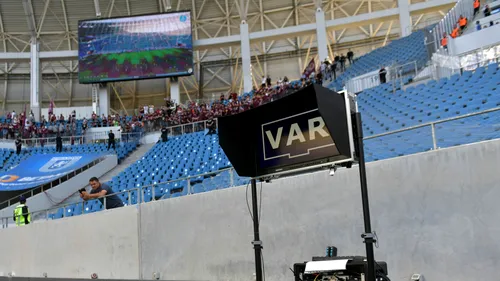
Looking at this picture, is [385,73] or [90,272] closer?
[90,272]

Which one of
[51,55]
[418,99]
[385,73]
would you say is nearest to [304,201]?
[418,99]

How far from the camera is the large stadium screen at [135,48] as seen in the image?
33.7 m

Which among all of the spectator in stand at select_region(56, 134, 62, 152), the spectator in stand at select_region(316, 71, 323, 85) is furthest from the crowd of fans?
the spectator in stand at select_region(56, 134, 62, 152)

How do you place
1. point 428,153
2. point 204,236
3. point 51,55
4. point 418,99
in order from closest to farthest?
point 428,153, point 204,236, point 418,99, point 51,55

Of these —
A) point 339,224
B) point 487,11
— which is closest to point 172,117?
point 487,11

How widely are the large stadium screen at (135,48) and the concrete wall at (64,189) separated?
10.1 m

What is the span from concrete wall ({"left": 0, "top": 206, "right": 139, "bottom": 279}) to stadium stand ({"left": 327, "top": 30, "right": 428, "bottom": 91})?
14.2m

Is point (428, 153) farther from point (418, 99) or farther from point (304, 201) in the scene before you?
point (418, 99)

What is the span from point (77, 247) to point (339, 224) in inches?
303

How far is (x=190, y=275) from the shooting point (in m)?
9.27

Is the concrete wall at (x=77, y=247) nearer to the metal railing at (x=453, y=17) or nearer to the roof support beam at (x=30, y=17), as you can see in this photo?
the metal railing at (x=453, y=17)

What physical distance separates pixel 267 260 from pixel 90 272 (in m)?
5.65

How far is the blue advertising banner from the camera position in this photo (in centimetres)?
2139

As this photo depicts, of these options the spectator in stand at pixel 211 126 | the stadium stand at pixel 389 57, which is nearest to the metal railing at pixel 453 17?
the stadium stand at pixel 389 57
